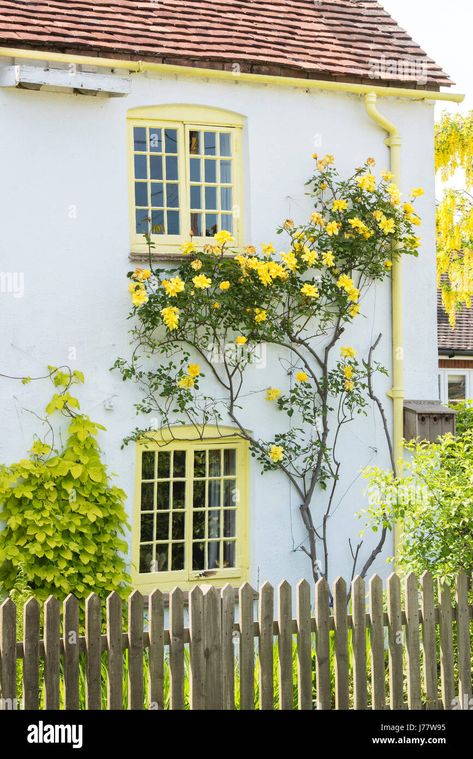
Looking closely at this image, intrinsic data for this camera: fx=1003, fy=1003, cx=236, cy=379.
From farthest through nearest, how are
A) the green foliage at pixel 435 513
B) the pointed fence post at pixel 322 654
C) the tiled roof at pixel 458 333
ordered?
the tiled roof at pixel 458 333 < the green foliage at pixel 435 513 < the pointed fence post at pixel 322 654

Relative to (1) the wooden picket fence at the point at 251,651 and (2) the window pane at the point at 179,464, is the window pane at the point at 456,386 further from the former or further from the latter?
(1) the wooden picket fence at the point at 251,651

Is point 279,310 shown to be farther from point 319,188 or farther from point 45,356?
point 45,356

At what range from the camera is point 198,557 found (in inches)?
412

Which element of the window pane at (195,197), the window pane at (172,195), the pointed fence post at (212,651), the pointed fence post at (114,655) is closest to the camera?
the pointed fence post at (114,655)

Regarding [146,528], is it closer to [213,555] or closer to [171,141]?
[213,555]

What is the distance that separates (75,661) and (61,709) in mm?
434

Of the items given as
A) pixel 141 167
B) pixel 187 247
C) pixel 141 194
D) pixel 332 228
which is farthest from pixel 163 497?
pixel 141 167

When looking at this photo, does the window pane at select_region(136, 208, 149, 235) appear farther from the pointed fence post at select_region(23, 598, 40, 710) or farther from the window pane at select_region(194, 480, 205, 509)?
the pointed fence post at select_region(23, 598, 40, 710)

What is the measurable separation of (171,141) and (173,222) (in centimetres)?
84

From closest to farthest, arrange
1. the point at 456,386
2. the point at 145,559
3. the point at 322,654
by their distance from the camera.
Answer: the point at 322,654 < the point at 145,559 < the point at 456,386

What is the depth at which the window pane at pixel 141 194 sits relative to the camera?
1034 centimetres

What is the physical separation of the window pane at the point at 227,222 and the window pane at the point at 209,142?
0.68 meters

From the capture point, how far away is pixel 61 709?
→ 6.73m

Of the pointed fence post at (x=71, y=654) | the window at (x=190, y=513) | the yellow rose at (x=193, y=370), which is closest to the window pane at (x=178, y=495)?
the window at (x=190, y=513)
